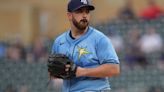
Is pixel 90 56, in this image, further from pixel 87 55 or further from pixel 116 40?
pixel 116 40

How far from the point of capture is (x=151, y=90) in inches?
483

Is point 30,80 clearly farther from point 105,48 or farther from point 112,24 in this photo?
point 105,48

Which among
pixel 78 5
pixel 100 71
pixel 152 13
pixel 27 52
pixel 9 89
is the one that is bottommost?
pixel 9 89

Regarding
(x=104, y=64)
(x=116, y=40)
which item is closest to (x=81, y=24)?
(x=104, y=64)

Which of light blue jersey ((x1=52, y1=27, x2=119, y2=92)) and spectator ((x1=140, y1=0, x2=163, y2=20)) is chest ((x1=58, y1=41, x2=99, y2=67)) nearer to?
light blue jersey ((x1=52, y1=27, x2=119, y2=92))

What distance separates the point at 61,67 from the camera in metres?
6.86

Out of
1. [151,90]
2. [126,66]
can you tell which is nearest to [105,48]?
[151,90]

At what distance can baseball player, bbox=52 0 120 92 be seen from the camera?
6.67 metres

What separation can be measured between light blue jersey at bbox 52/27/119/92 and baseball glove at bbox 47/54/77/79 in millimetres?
86

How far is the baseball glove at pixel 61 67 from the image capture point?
672 centimetres

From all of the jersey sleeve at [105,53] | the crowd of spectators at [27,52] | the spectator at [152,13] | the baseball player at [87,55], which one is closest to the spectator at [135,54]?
the spectator at [152,13]

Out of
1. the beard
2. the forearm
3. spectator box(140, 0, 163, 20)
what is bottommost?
the forearm

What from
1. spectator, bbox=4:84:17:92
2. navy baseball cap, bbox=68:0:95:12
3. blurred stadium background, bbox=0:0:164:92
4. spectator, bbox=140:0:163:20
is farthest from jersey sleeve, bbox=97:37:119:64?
spectator, bbox=140:0:163:20

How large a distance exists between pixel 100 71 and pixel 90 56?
21cm
